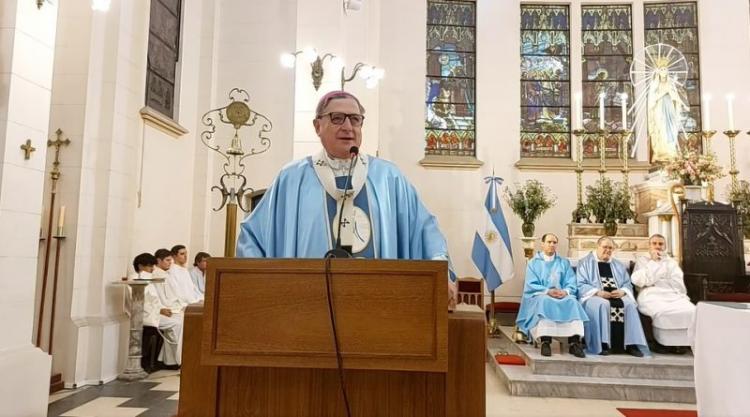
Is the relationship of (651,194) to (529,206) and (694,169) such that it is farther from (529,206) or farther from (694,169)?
(529,206)

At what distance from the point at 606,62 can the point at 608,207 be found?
12.8 ft

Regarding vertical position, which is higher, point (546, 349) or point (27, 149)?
point (27, 149)

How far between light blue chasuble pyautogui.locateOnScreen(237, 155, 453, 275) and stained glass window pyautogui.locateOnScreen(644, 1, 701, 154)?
33.4ft

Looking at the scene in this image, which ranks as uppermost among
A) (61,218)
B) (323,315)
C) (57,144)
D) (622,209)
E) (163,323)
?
(57,144)

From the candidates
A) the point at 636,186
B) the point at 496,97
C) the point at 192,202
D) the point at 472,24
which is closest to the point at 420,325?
the point at 192,202

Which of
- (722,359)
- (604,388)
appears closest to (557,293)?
(604,388)

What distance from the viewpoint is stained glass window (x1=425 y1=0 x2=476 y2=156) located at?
11.1 meters

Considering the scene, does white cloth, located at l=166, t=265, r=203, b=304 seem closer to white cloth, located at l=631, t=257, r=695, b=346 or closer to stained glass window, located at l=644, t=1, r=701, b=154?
white cloth, located at l=631, t=257, r=695, b=346

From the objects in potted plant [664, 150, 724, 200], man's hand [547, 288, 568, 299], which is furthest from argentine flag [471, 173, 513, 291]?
potted plant [664, 150, 724, 200]

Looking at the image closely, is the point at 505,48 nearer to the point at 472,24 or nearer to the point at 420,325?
the point at 472,24

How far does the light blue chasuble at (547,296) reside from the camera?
5973mm

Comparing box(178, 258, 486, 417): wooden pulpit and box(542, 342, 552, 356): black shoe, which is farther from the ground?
box(178, 258, 486, 417): wooden pulpit

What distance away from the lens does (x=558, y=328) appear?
596 centimetres

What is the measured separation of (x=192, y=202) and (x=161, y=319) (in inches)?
109
